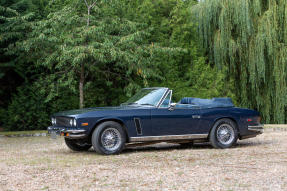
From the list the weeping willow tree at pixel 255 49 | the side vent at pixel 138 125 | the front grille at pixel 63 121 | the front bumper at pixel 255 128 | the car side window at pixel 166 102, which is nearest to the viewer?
the front grille at pixel 63 121

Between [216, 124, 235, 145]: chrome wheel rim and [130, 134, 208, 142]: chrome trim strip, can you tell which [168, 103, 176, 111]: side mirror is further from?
[216, 124, 235, 145]: chrome wheel rim

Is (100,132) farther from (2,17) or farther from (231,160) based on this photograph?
(2,17)

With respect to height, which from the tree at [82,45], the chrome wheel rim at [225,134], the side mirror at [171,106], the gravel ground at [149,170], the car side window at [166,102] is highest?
the tree at [82,45]

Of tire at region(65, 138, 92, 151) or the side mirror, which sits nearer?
the side mirror

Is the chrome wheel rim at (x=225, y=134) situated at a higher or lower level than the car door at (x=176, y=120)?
lower

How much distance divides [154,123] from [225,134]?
6.88 ft

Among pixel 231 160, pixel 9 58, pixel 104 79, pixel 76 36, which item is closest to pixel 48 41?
pixel 76 36

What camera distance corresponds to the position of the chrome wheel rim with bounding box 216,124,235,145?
10.8 meters

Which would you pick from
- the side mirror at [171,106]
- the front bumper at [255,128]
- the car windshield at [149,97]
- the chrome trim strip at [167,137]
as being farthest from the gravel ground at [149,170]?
the car windshield at [149,97]

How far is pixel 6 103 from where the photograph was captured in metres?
20.6

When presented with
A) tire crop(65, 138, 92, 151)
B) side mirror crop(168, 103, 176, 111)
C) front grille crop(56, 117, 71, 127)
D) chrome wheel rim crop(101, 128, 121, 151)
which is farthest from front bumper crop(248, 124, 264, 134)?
front grille crop(56, 117, 71, 127)

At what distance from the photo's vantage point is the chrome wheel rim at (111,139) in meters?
9.48

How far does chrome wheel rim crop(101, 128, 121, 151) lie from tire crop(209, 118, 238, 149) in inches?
100.0

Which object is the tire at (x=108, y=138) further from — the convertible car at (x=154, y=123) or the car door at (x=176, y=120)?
the car door at (x=176, y=120)
